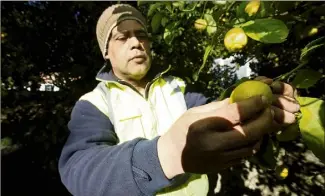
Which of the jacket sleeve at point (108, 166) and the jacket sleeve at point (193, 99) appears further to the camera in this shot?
the jacket sleeve at point (193, 99)

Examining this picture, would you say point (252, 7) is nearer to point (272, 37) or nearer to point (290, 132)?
point (272, 37)

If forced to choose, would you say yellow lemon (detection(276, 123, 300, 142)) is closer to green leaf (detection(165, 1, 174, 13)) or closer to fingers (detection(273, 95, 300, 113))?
fingers (detection(273, 95, 300, 113))

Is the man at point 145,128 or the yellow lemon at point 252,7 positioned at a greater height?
the yellow lemon at point 252,7

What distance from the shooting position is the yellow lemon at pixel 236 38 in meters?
1.24

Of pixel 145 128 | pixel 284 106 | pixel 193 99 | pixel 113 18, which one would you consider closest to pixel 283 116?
pixel 284 106

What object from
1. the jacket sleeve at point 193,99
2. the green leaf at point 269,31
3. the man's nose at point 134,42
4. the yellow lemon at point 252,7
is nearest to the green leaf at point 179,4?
the man's nose at point 134,42

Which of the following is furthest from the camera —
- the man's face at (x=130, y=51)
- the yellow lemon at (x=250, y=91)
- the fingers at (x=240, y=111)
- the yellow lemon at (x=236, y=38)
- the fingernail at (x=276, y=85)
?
the man's face at (x=130, y=51)

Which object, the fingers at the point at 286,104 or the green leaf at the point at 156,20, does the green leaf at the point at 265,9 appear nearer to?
the fingers at the point at 286,104

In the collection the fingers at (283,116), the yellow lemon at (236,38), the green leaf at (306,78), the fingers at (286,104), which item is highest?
the yellow lemon at (236,38)

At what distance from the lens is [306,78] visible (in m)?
1.12

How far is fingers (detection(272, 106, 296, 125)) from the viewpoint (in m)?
0.91

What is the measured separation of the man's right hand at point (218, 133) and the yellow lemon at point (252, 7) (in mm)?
654

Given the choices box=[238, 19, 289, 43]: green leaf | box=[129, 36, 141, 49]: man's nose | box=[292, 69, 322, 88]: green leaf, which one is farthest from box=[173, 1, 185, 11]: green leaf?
box=[292, 69, 322, 88]: green leaf

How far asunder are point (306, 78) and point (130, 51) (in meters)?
0.90
